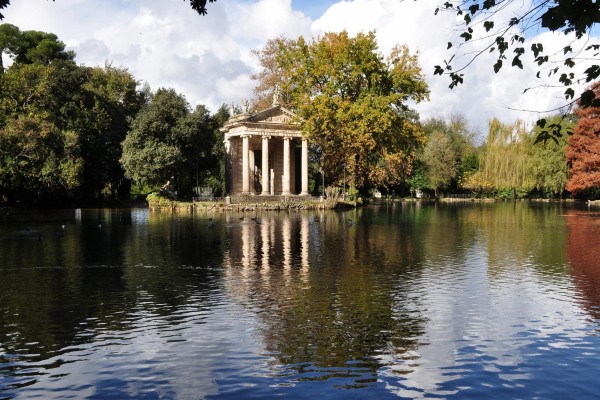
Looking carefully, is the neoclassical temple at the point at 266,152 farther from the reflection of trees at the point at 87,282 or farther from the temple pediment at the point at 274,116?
the reflection of trees at the point at 87,282

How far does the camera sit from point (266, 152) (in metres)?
64.6

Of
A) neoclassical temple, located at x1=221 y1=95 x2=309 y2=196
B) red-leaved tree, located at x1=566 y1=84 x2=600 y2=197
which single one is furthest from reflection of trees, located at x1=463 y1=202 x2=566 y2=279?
neoclassical temple, located at x1=221 y1=95 x2=309 y2=196

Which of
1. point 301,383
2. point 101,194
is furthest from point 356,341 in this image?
point 101,194

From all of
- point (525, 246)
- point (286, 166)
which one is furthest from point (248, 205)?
point (525, 246)

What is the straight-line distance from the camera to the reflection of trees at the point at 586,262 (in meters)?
14.1

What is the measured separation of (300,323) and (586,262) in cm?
1302

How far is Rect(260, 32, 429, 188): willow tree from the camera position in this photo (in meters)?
55.4

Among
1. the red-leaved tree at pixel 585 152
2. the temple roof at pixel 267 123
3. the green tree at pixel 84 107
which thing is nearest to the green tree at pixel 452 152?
the red-leaved tree at pixel 585 152

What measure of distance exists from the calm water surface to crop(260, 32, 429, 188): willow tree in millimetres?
33146

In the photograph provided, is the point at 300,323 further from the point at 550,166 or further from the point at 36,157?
the point at 550,166

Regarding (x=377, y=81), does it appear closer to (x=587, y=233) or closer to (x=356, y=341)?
(x=587, y=233)

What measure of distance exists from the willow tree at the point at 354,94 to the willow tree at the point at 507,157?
31.5m

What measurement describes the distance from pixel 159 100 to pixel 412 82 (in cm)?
2728

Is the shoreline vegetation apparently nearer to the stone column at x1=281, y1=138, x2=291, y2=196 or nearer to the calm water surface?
the stone column at x1=281, y1=138, x2=291, y2=196
